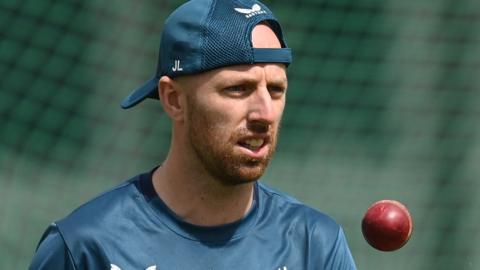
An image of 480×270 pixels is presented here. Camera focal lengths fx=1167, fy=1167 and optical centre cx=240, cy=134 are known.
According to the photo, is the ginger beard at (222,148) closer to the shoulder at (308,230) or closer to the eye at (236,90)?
the eye at (236,90)

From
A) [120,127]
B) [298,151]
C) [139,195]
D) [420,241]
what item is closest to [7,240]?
[120,127]

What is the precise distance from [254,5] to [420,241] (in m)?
3.55

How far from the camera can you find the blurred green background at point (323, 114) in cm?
650

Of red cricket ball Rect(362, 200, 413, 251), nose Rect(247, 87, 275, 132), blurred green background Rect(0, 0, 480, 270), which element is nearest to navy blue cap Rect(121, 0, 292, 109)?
nose Rect(247, 87, 275, 132)

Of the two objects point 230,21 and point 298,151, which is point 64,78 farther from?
point 230,21

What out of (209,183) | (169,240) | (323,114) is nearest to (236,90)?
(209,183)

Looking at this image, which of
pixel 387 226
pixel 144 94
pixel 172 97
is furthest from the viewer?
pixel 387 226

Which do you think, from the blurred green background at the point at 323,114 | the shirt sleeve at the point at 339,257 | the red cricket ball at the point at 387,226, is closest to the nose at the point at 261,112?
the shirt sleeve at the point at 339,257

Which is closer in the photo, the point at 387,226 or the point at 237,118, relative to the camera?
the point at 237,118

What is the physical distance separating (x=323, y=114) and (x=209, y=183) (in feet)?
11.5

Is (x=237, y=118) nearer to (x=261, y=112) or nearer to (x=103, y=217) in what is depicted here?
(x=261, y=112)

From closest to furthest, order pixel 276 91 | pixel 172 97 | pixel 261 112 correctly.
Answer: pixel 261 112 < pixel 276 91 < pixel 172 97

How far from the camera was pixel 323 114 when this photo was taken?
6.67m

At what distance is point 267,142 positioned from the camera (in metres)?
3.10
